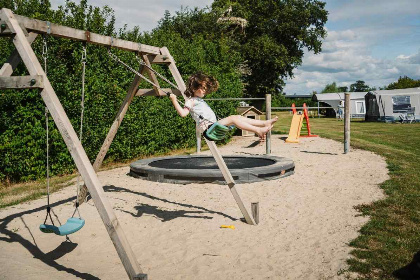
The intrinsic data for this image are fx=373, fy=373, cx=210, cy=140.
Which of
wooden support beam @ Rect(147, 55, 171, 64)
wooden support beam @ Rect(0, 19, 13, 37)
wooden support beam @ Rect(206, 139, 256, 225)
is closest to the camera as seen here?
wooden support beam @ Rect(0, 19, 13, 37)

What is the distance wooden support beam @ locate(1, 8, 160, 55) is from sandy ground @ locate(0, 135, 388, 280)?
220cm

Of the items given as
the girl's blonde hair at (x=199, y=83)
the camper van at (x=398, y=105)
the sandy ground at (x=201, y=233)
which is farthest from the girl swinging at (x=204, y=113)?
the camper van at (x=398, y=105)

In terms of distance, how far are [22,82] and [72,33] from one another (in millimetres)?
931

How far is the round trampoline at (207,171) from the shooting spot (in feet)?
22.7

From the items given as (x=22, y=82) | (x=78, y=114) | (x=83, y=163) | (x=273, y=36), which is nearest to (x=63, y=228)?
(x=83, y=163)

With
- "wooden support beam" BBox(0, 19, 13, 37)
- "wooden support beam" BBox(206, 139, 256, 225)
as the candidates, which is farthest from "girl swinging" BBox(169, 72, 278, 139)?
"wooden support beam" BBox(0, 19, 13, 37)

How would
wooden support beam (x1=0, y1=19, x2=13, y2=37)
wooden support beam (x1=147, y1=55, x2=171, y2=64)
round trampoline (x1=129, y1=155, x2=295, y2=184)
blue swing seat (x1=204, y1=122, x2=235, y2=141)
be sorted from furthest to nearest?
round trampoline (x1=129, y1=155, x2=295, y2=184), wooden support beam (x1=147, y1=55, x2=171, y2=64), blue swing seat (x1=204, y1=122, x2=235, y2=141), wooden support beam (x1=0, y1=19, x2=13, y2=37)

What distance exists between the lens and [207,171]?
6.91 m

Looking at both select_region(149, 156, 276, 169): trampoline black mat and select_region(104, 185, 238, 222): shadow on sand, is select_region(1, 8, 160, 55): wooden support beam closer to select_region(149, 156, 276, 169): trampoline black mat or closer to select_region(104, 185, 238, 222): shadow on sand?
select_region(104, 185, 238, 222): shadow on sand

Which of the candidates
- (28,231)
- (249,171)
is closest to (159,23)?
(249,171)

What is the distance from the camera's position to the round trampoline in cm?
692

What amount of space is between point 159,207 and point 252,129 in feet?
6.98

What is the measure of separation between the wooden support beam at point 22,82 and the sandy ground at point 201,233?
63.4 inches

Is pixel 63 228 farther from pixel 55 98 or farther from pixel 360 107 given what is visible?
pixel 360 107
